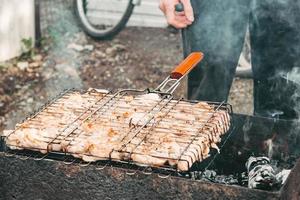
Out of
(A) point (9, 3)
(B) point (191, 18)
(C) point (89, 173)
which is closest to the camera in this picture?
(C) point (89, 173)

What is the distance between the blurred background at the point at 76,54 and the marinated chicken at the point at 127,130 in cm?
326

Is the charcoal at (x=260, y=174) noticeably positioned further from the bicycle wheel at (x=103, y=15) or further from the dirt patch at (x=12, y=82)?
the bicycle wheel at (x=103, y=15)

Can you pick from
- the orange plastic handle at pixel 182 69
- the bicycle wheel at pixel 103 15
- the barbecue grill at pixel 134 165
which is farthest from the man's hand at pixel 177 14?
the bicycle wheel at pixel 103 15

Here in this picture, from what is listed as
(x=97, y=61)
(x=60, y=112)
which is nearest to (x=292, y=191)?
(x=60, y=112)

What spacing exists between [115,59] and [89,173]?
5.57 m

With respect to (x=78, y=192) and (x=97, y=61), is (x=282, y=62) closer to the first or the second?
(x=78, y=192)

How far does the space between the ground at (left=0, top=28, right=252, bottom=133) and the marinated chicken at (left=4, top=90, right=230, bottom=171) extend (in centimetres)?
324

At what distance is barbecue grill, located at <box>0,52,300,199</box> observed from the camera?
10.9ft

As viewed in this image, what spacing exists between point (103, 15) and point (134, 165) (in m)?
6.71

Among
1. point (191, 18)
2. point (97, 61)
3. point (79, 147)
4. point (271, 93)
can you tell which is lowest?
point (97, 61)

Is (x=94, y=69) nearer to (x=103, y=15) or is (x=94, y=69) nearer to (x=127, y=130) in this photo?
(x=103, y=15)

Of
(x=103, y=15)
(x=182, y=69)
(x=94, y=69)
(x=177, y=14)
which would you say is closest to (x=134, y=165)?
(x=182, y=69)

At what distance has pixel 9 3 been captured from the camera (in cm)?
849

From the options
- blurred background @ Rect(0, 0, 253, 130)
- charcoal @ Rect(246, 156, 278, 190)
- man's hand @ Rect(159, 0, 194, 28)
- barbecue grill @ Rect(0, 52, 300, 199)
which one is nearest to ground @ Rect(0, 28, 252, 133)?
blurred background @ Rect(0, 0, 253, 130)
